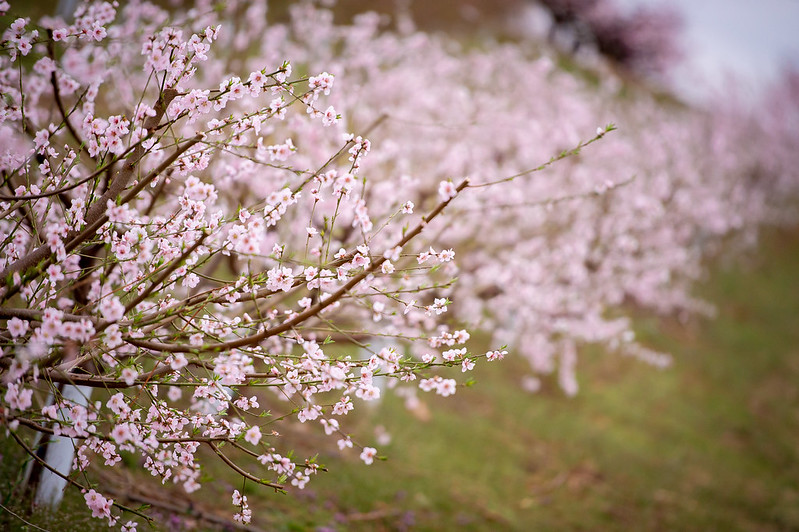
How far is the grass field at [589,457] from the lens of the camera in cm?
570

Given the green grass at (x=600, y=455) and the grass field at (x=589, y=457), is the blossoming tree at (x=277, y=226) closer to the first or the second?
the grass field at (x=589, y=457)

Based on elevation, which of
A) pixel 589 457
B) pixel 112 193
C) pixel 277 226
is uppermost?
pixel 277 226

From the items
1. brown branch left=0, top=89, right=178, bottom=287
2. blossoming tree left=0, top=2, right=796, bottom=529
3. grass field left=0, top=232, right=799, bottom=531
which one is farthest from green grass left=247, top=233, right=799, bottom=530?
brown branch left=0, top=89, right=178, bottom=287

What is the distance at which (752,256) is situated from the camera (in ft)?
66.6

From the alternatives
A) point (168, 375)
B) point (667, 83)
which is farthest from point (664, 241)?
point (667, 83)

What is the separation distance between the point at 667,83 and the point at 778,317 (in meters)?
19.3

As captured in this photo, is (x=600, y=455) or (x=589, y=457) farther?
(x=600, y=455)

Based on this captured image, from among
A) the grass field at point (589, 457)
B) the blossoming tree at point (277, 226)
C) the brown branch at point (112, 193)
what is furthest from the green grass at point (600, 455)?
the brown branch at point (112, 193)

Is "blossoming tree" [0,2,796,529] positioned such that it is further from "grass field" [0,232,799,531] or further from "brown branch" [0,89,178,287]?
"grass field" [0,232,799,531]

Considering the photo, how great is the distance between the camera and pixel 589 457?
335 inches

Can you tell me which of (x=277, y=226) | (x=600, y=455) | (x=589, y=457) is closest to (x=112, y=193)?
(x=277, y=226)

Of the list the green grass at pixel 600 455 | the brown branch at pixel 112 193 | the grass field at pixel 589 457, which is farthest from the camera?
the green grass at pixel 600 455

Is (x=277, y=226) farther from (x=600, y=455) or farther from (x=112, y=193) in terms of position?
(x=600, y=455)

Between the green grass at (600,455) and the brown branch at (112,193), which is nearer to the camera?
the brown branch at (112,193)
